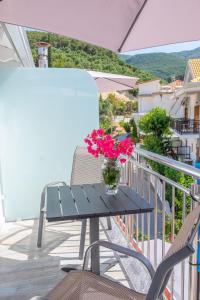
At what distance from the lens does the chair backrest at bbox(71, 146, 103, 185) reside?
326cm

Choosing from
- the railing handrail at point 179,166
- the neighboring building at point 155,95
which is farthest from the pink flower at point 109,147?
the neighboring building at point 155,95

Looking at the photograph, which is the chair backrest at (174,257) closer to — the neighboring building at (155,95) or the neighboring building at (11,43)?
the neighboring building at (11,43)

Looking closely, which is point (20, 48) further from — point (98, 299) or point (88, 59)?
point (88, 59)

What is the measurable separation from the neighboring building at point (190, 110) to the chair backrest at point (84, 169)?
38.3 feet

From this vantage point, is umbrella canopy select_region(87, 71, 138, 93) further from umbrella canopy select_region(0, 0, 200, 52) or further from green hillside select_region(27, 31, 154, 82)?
green hillside select_region(27, 31, 154, 82)

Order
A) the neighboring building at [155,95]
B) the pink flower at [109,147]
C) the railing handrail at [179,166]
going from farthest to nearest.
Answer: the neighboring building at [155,95]
the pink flower at [109,147]
the railing handrail at [179,166]

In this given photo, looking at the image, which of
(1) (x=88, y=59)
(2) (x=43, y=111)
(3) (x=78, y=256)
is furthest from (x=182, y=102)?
(3) (x=78, y=256)

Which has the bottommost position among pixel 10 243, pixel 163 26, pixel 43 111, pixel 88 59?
pixel 10 243

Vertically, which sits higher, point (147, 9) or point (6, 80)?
point (147, 9)

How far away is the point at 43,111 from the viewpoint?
392 centimetres

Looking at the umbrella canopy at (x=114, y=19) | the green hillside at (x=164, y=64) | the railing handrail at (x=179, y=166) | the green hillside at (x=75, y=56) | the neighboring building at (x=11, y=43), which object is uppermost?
the green hillside at (x=164, y=64)

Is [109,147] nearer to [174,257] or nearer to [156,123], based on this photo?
[174,257]

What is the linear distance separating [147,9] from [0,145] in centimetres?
254

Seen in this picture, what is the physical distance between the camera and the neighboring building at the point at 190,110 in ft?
48.6
